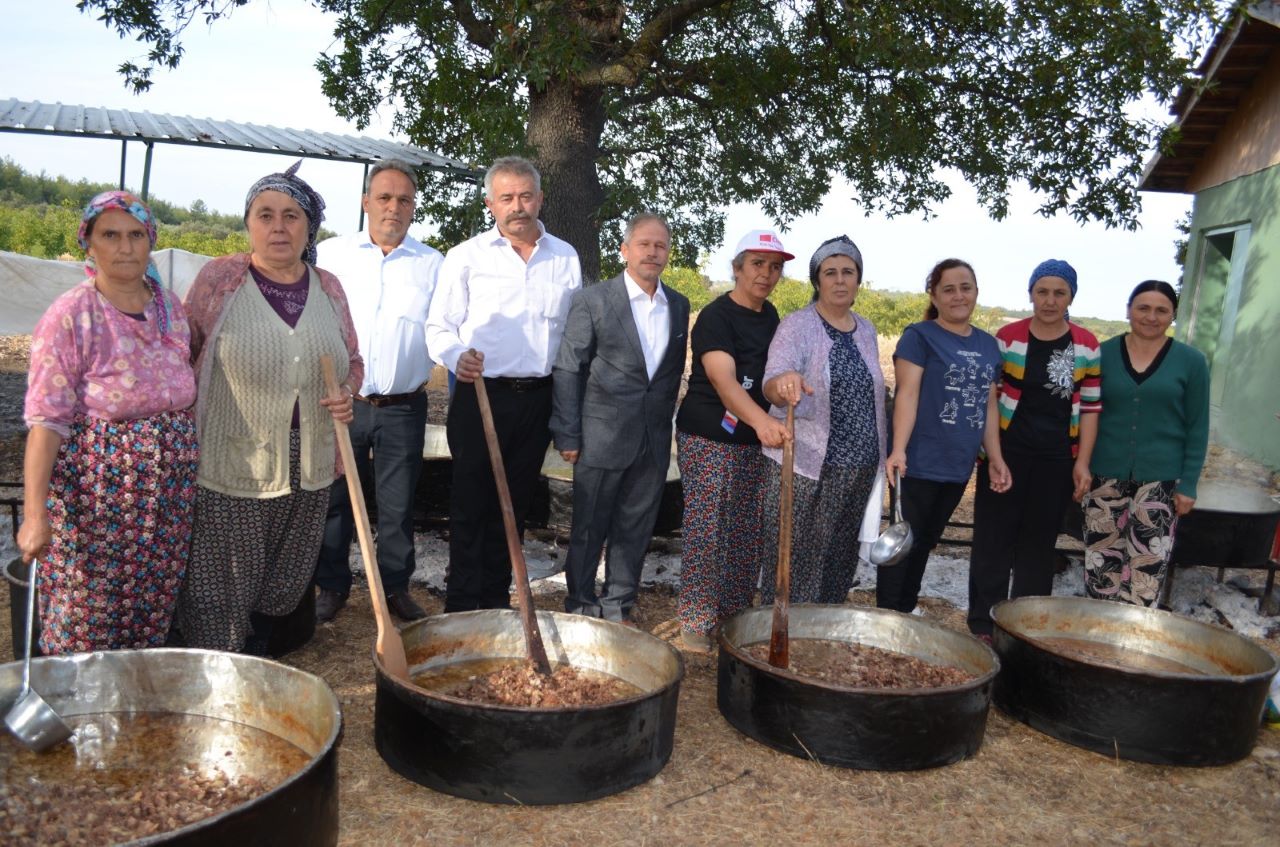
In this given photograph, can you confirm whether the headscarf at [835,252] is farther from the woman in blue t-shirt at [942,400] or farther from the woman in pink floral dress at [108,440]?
the woman in pink floral dress at [108,440]

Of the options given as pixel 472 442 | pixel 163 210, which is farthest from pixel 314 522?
pixel 163 210

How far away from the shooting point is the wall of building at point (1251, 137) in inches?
363

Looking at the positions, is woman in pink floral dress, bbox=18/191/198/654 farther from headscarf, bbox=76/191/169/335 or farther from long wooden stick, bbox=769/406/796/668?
long wooden stick, bbox=769/406/796/668

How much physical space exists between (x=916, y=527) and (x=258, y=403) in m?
2.61

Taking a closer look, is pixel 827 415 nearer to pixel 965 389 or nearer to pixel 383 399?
pixel 965 389

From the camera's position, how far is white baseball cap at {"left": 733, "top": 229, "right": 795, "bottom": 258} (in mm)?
3879

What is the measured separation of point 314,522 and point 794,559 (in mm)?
1838

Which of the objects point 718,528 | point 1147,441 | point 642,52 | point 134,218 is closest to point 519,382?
point 718,528

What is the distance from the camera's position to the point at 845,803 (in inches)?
119

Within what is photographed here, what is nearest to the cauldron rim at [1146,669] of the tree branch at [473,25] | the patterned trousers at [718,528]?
the patterned trousers at [718,528]

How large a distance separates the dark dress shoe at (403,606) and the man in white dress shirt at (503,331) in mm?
469

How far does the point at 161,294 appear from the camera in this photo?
2967 mm

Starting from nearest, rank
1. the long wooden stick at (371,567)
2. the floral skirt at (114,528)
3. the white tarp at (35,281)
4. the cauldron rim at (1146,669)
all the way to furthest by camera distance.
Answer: the floral skirt at (114,528) < the long wooden stick at (371,567) < the cauldron rim at (1146,669) < the white tarp at (35,281)

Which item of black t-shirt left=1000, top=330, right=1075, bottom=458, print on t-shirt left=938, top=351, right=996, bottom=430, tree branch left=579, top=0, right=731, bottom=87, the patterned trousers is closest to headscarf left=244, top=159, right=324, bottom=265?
the patterned trousers
